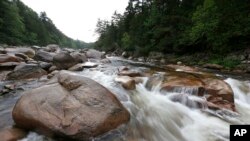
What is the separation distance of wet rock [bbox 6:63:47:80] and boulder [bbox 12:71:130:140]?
15.6ft

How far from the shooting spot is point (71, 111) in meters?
4.89

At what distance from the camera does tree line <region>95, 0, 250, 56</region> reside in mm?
18031

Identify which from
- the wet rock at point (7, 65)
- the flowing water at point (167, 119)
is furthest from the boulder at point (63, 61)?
the flowing water at point (167, 119)

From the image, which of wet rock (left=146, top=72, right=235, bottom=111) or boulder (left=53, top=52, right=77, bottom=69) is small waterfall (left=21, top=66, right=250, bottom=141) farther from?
boulder (left=53, top=52, right=77, bottom=69)

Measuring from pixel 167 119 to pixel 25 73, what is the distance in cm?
665

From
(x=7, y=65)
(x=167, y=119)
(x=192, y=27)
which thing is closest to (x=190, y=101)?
(x=167, y=119)

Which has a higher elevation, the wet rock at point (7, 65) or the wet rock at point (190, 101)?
the wet rock at point (7, 65)

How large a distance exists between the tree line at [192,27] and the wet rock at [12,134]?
670 inches

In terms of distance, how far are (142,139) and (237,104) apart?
4.68 m

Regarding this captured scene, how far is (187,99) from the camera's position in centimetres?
739

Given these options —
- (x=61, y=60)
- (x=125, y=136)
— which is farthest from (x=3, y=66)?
(x=125, y=136)

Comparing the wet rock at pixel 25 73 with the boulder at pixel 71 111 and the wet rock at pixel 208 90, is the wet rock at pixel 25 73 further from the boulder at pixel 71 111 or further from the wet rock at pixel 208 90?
the wet rock at pixel 208 90

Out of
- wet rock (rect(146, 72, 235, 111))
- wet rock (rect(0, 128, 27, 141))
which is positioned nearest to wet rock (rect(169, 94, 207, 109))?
wet rock (rect(146, 72, 235, 111))

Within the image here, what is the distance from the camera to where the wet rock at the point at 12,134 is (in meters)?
4.47
